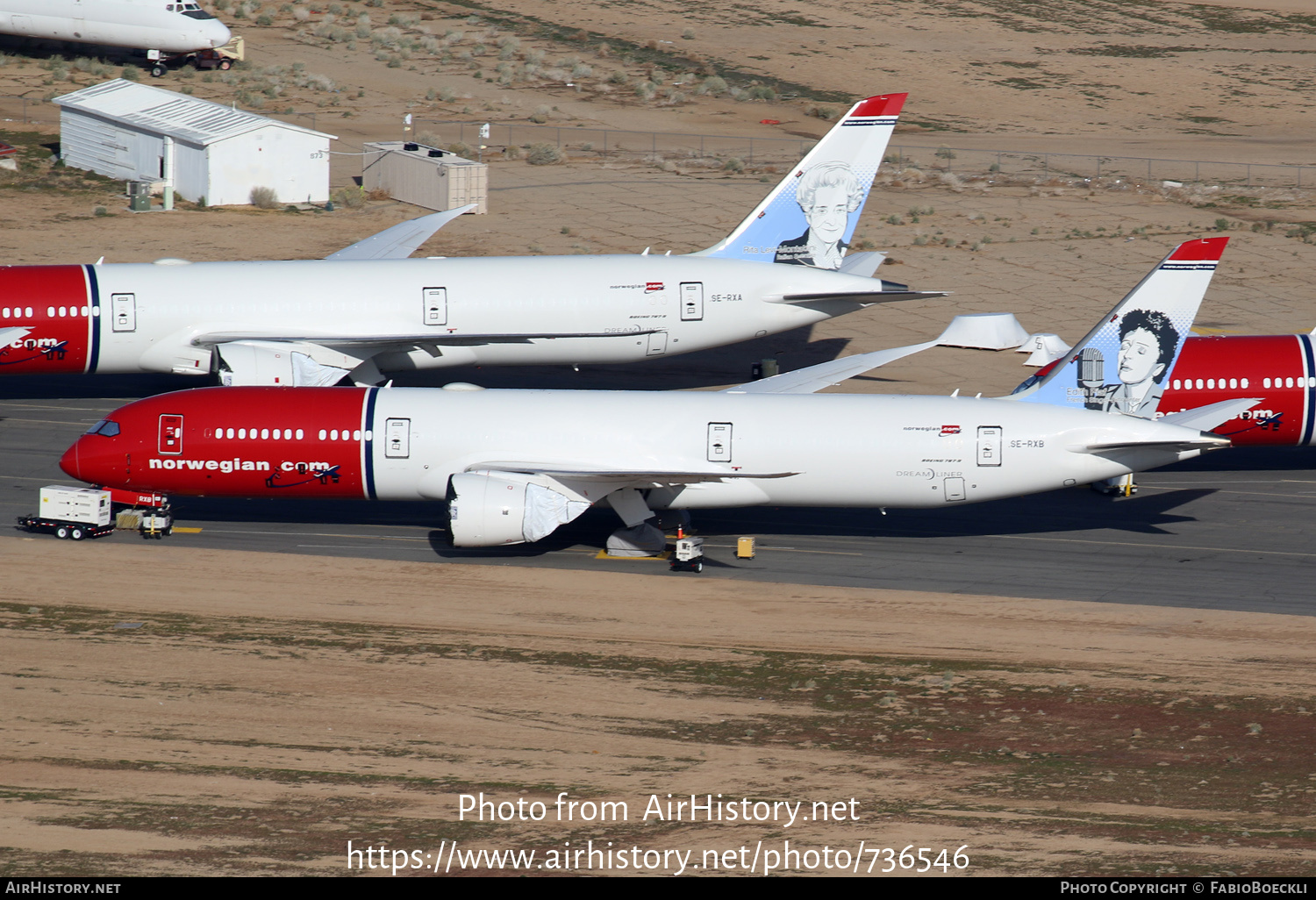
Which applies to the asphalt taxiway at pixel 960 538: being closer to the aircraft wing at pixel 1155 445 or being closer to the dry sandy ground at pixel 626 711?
the dry sandy ground at pixel 626 711

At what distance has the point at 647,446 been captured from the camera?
43.7 meters

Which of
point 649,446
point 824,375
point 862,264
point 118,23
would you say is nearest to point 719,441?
point 649,446

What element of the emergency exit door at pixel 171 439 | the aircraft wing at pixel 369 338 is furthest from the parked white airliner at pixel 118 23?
the emergency exit door at pixel 171 439

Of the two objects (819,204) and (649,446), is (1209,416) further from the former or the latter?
(819,204)

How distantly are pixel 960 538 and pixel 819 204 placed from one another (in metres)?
17.7

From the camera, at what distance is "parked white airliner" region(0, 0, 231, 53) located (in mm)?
106688

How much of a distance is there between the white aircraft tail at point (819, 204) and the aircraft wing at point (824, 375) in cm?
1053

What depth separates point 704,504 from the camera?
147ft

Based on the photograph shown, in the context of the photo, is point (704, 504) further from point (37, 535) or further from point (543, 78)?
point (543, 78)

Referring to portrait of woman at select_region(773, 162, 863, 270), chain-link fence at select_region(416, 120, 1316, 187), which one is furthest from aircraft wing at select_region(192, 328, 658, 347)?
chain-link fence at select_region(416, 120, 1316, 187)

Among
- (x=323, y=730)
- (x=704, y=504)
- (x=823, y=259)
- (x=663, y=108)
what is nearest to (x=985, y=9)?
(x=663, y=108)

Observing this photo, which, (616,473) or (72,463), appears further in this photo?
(72,463)

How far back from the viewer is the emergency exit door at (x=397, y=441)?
4381 centimetres

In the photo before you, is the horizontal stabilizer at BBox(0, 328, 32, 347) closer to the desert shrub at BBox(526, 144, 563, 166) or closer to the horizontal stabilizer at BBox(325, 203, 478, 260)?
the horizontal stabilizer at BBox(325, 203, 478, 260)
